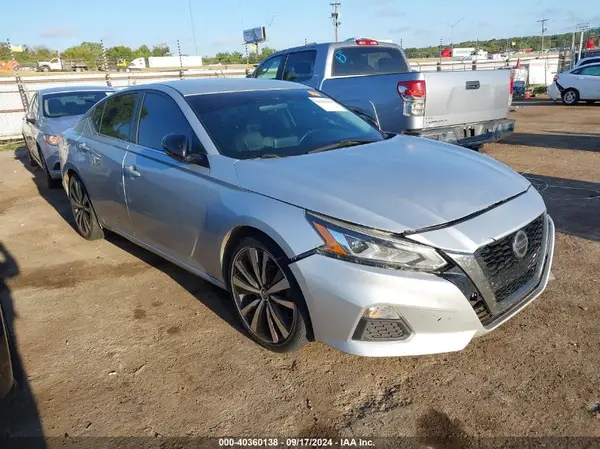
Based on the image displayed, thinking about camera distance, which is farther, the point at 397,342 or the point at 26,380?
the point at 26,380

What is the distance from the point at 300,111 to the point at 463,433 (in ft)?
8.45

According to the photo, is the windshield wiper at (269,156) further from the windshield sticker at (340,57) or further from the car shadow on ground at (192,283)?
the windshield sticker at (340,57)

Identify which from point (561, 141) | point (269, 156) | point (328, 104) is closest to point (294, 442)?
point (269, 156)

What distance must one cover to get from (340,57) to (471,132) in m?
2.58

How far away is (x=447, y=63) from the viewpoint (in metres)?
23.2

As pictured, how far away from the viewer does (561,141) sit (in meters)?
10.1

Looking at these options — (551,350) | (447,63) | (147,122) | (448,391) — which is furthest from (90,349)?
(447,63)

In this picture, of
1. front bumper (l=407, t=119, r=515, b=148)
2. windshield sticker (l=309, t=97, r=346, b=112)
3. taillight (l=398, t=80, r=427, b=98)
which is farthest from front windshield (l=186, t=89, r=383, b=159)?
front bumper (l=407, t=119, r=515, b=148)

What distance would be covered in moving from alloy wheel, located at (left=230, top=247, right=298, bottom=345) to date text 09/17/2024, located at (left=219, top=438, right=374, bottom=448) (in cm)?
63

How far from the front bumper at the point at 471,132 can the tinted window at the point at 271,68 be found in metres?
3.57

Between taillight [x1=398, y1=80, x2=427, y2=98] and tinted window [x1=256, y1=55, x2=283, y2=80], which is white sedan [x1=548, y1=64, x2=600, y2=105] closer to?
tinted window [x1=256, y1=55, x2=283, y2=80]

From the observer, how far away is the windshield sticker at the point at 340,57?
8.14 meters

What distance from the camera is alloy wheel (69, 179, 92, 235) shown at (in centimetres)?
525

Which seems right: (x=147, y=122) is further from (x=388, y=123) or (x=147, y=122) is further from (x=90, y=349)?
(x=388, y=123)
